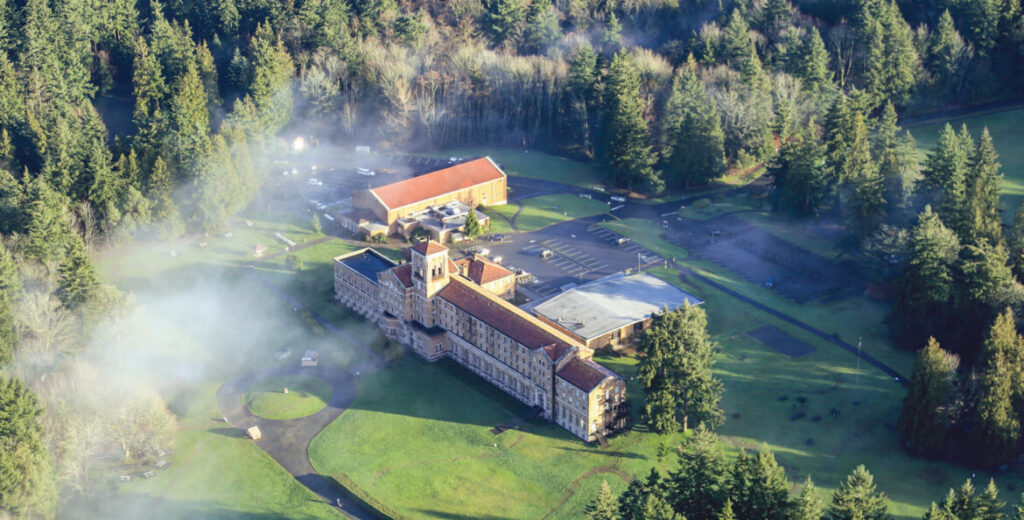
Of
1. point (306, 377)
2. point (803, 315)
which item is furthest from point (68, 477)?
point (803, 315)

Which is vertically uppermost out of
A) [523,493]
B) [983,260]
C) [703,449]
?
[983,260]

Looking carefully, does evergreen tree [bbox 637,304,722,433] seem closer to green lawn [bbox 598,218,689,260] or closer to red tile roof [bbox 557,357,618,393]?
red tile roof [bbox 557,357,618,393]

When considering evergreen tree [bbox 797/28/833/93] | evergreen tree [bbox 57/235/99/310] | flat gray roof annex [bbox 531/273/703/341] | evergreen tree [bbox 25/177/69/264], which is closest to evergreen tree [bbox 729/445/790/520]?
flat gray roof annex [bbox 531/273/703/341]

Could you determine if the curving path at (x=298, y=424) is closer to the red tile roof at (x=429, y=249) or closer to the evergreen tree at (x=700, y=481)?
the red tile roof at (x=429, y=249)

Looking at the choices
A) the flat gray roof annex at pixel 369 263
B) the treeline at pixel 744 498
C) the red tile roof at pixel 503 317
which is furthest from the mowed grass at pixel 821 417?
the flat gray roof annex at pixel 369 263

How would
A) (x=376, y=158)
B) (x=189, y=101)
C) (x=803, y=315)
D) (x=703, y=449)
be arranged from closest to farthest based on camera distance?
(x=703, y=449), (x=803, y=315), (x=189, y=101), (x=376, y=158)

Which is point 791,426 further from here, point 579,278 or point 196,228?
point 196,228
